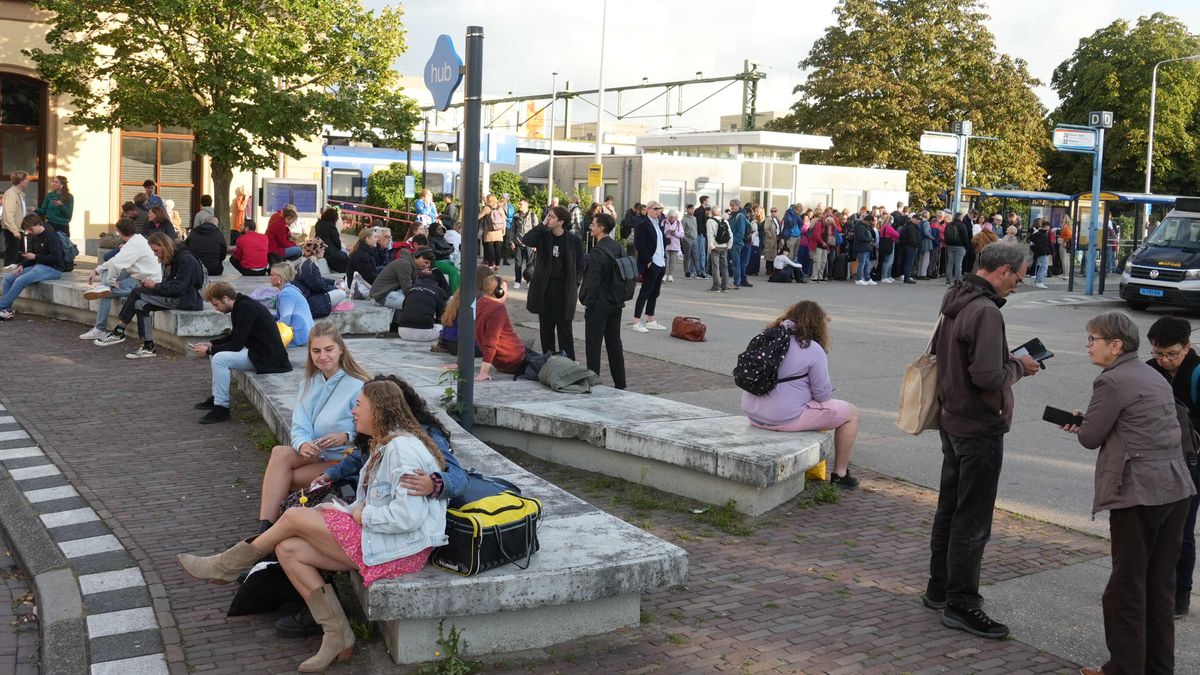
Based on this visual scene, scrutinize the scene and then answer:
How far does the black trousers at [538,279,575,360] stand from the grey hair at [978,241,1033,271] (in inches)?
256

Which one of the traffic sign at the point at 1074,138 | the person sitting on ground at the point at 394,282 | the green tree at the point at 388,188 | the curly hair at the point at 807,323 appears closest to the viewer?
the curly hair at the point at 807,323

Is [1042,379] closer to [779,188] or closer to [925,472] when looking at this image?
[925,472]

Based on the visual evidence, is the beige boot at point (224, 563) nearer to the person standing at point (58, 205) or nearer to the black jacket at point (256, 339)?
the black jacket at point (256, 339)

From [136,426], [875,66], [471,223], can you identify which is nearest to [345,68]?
[136,426]

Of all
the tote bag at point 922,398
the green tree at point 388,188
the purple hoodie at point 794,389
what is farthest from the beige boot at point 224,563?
the green tree at point 388,188

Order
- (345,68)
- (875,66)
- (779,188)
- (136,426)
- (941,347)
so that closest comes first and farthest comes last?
(941,347) → (136,426) → (345,68) → (779,188) → (875,66)

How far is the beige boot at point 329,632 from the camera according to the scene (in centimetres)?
517

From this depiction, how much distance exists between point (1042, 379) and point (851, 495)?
6602 mm

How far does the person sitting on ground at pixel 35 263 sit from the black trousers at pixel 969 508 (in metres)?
14.3

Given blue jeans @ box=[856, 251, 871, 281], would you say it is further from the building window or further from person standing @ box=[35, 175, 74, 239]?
person standing @ box=[35, 175, 74, 239]

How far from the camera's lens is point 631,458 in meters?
8.38

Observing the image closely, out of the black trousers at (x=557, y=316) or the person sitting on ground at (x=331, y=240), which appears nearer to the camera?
the black trousers at (x=557, y=316)

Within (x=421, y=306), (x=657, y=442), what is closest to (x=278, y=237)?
(x=421, y=306)

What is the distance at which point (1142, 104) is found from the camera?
57938 mm
